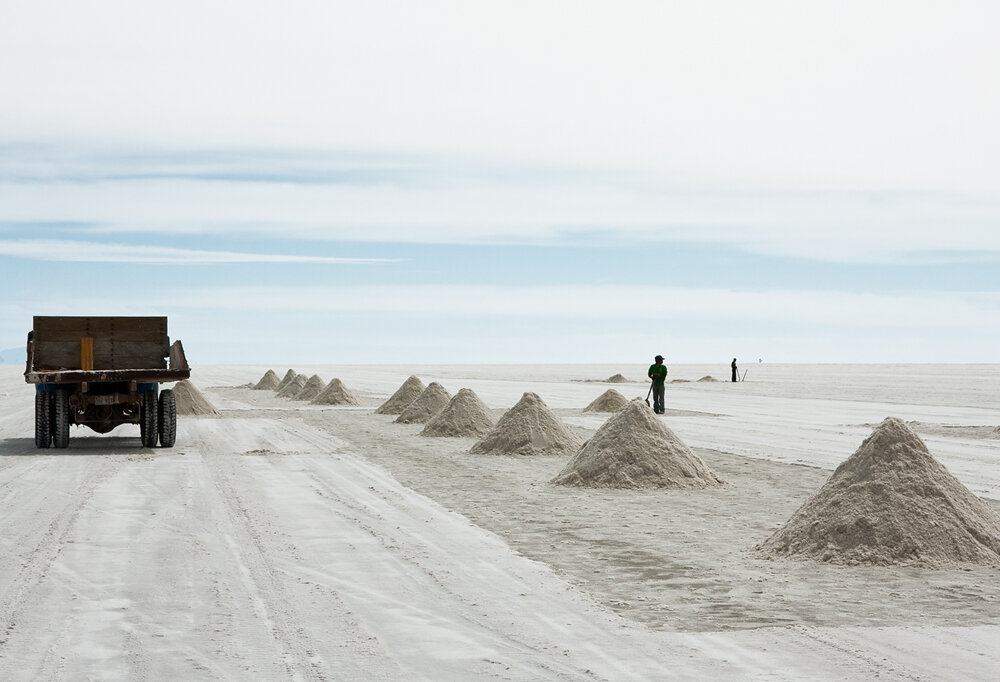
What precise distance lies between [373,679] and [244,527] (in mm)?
5623

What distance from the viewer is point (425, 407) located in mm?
29188

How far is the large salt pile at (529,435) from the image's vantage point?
773 inches

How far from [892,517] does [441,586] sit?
4166 mm

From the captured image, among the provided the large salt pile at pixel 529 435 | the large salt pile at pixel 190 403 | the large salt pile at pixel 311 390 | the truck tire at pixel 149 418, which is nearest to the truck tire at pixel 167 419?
the truck tire at pixel 149 418

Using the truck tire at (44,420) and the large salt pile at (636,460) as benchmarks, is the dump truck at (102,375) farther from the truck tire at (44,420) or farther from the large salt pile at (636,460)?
the large salt pile at (636,460)

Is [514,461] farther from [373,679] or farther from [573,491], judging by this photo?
[373,679]

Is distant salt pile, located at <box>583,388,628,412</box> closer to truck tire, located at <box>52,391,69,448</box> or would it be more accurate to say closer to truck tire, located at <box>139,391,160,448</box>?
truck tire, located at <box>139,391,160,448</box>

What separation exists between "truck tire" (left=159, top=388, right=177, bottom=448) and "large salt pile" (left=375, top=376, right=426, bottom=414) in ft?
41.9

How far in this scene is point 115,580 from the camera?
8289mm

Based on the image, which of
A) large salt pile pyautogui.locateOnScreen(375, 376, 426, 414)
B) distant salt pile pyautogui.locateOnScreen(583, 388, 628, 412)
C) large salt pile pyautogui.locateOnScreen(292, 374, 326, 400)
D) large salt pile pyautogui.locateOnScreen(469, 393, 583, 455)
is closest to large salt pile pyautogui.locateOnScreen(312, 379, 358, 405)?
large salt pile pyautogui.locateOnScreen(292, 374, 326, 400)

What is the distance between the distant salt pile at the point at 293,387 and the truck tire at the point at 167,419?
26.9 meters

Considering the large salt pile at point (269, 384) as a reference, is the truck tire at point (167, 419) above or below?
above

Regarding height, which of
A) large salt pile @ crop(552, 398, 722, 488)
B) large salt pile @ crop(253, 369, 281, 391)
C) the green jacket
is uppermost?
the green jacket

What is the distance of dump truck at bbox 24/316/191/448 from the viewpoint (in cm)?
1997
